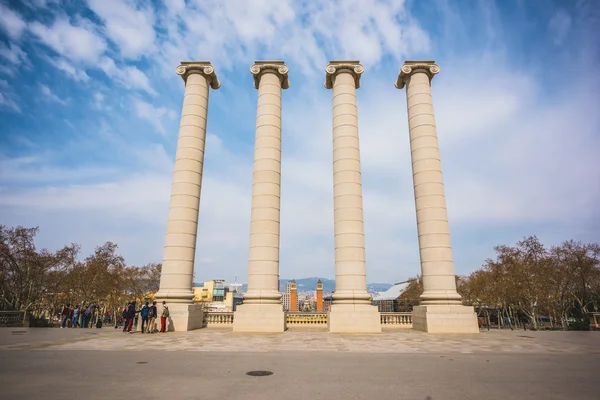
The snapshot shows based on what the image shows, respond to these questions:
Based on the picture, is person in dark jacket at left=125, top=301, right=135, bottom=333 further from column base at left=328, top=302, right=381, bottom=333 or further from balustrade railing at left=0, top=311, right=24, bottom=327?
balustrade railing at left=0, top=311, right=24, bottom=327

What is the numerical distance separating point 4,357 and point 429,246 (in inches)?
1203

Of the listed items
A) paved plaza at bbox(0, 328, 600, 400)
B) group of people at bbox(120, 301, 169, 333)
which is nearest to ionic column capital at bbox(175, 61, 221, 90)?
group of people at bbox(120, 301, 169, 333)

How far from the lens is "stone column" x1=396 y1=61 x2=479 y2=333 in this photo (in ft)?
100

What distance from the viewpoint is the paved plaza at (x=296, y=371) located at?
10.0 meters

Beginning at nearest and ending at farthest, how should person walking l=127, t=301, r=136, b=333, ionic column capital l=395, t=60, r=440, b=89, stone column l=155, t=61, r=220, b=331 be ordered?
person walking l=127, t=301, r=136, b=333 → stone column l=155, t=61, r=220, b=331 → ionic column capital l=395, t=60, r=440, b=89

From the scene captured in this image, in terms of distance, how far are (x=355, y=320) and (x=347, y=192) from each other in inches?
460

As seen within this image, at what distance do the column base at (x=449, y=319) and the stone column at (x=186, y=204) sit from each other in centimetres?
2086

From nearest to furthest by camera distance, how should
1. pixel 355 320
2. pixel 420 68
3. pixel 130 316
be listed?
pixel 130 316 < pixel 355 320 < pixel 420 68

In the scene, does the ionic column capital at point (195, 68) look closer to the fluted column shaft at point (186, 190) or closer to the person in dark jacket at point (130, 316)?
the fluted column shaft at point (186, 190)

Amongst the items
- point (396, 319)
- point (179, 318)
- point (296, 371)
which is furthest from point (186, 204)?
point (396, 319)

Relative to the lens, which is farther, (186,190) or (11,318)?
(11,318)

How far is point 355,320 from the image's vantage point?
98.9 feet

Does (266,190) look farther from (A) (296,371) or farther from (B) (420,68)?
(A) (296,371)

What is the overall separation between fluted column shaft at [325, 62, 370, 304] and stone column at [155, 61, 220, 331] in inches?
530
